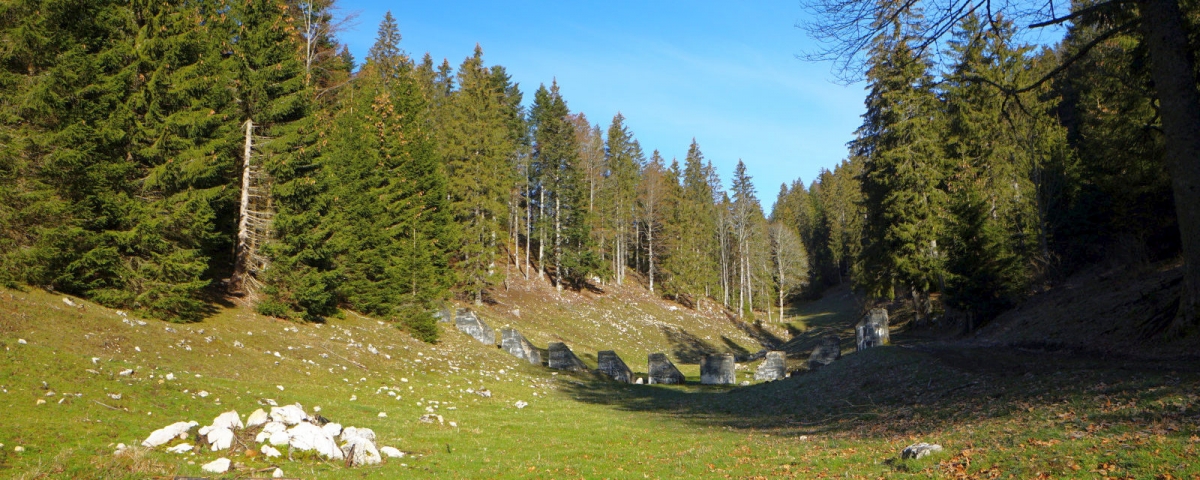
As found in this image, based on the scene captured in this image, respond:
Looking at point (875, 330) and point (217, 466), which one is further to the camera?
point (875, 330)

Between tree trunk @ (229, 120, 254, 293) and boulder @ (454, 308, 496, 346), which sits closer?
tree trunk @ (229, 120, 254, 293)

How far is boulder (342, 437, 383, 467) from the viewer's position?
372 inches

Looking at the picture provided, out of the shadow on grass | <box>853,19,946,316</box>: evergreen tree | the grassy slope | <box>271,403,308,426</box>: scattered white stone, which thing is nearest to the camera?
the grassy slope

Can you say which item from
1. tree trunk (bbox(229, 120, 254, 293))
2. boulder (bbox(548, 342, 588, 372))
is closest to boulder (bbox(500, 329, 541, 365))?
boulder (bbox(548, 342, 588, 372))

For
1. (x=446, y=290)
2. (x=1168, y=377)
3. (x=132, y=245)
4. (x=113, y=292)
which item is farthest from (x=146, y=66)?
(x=1168, y=377)

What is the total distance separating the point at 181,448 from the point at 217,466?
3.51 feet

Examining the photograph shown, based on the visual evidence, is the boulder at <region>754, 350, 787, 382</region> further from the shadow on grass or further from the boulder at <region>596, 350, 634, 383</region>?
the boulder at <region>596, 350, 634, 383</region>

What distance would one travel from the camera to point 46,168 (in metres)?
14.5

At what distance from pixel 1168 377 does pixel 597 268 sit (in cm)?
4463

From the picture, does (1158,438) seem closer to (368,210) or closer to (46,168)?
(46,168)

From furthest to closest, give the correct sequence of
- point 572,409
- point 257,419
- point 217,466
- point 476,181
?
point 476,181, point 572,409, point 257,419, point 217,466

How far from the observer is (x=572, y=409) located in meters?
17.9

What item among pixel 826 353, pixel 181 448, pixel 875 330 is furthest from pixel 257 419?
pixel 875 330

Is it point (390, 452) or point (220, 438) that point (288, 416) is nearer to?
point (220, 438)
